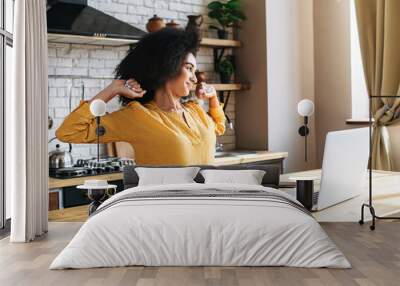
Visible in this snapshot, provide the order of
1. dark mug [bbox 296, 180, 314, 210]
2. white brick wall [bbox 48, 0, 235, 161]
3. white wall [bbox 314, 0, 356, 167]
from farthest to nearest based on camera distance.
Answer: white wall [bbox 314, 0, 356, 167] < white brick wall [bbox 48, 0, 235, 161] < dark mug [bbox 296, 180, 314, 210]

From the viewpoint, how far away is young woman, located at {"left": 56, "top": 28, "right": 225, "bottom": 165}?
621 cm

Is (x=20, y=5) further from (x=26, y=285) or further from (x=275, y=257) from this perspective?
(x=275, y=257)

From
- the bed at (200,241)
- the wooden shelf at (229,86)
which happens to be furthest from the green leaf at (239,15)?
the bed at (200,241)

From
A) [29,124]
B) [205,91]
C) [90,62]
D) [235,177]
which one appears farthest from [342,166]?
[90,62]

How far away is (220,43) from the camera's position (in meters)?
7.34

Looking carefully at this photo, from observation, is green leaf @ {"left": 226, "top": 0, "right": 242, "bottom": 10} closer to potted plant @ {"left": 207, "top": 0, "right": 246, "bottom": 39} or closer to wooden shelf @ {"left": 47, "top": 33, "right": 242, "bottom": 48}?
potted plant @ {"left": 207, "top": 0, "right": 246, "bottom": 39}

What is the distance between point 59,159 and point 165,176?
3.71ft

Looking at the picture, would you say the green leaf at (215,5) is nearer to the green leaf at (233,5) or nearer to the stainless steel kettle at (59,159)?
the green leaf at (233,5)

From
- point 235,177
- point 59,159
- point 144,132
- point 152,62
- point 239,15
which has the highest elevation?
point 239,15

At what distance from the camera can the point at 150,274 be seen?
394 cm

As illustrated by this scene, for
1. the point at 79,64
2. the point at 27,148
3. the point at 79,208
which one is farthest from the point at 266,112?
the point at 27,148

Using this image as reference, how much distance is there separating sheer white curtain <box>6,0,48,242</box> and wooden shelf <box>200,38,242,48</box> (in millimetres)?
2207

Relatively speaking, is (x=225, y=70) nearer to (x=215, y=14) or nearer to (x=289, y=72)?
(x=215, y=14)

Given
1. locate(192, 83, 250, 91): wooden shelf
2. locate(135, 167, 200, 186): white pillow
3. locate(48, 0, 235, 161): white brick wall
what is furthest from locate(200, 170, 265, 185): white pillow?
locate(192, 83, 250, 91): wooden shelf
